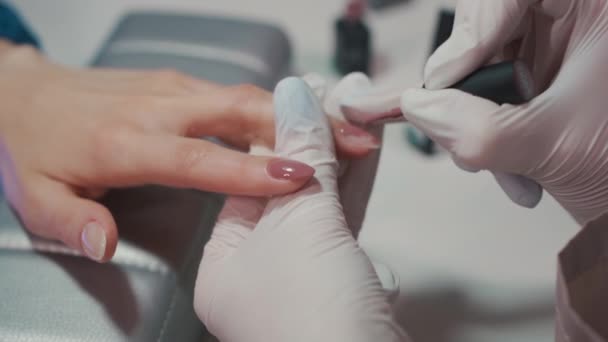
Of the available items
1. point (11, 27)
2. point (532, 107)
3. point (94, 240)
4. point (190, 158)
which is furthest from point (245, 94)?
point (11, 27)

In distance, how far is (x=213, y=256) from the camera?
0.61 meters

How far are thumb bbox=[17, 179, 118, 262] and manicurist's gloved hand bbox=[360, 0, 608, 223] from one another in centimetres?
36

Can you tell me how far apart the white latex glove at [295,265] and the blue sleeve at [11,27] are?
2.44ft

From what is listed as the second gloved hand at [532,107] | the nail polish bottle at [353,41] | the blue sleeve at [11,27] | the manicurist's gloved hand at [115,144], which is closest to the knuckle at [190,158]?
the manicurist's gloved hand at [115,144]

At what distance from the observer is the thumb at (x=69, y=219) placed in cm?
61

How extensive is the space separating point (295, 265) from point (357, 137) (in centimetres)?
21

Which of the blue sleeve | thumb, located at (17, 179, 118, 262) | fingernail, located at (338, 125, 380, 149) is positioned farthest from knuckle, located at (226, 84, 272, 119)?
the blue sleeve

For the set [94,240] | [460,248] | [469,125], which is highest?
[469,125]

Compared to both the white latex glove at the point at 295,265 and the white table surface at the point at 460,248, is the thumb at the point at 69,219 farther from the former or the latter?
the white table surface at the point at 460,248

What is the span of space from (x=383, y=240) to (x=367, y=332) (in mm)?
376

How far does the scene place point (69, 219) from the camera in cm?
65

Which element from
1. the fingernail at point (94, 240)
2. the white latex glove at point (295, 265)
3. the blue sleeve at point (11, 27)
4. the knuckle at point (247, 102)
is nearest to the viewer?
the white latex glove at point (295, 265)

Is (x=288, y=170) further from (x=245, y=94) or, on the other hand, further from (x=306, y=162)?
(x=245, y=94)

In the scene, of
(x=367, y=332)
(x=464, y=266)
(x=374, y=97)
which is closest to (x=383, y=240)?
(x=464, y=266)
